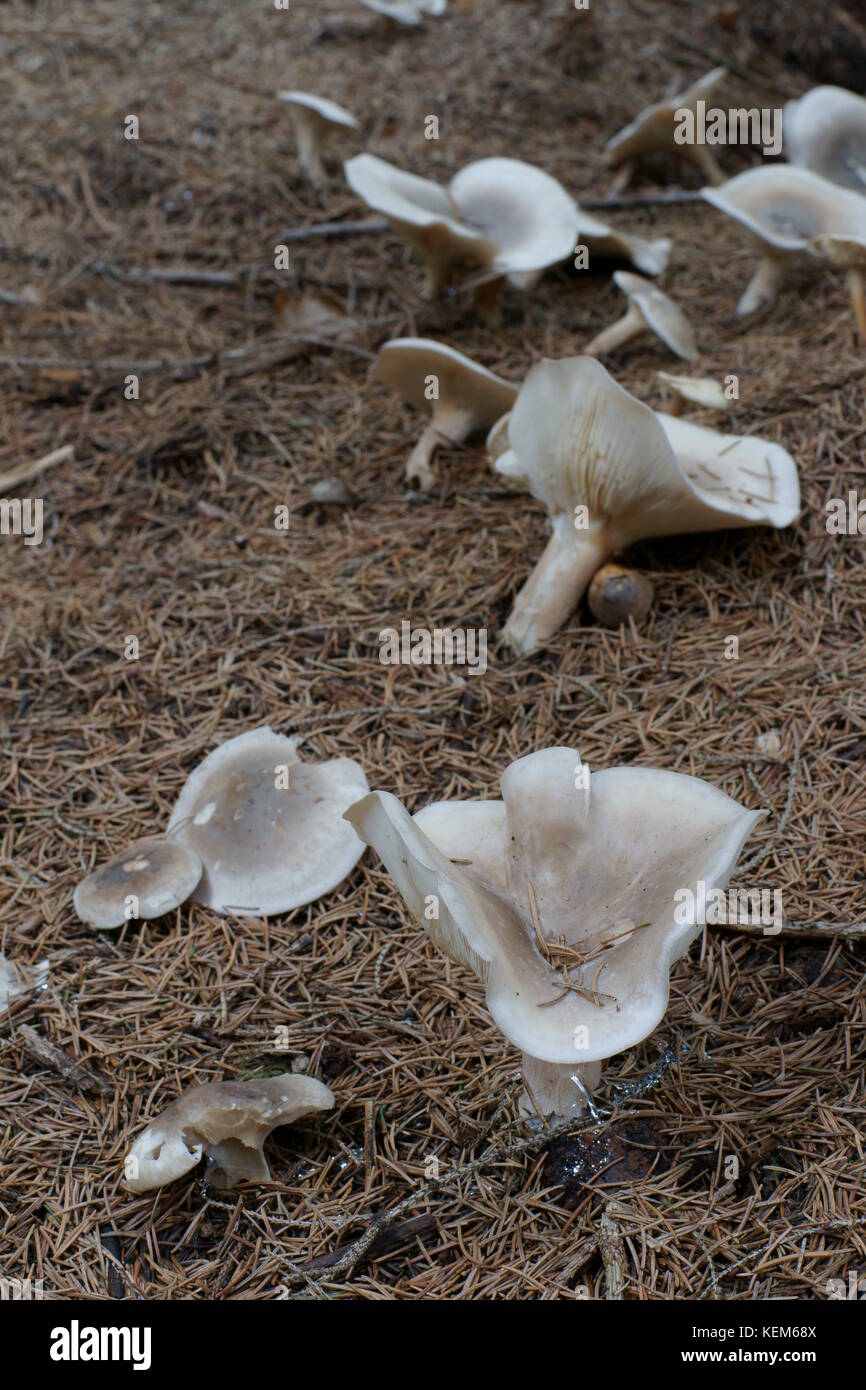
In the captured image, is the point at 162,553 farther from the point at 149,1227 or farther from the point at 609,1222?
the point at 609,1222

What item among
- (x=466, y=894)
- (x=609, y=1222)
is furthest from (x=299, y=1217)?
(x=466, y=894)

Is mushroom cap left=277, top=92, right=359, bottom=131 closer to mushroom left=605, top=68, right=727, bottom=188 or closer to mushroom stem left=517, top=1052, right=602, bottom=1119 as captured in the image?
mushroom left=605, top=68, right=727, bottom=188

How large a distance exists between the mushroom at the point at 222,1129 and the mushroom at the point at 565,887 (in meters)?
0.46

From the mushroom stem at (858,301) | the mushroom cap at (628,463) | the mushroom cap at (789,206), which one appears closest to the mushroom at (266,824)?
the mushroom cap at (628,463)

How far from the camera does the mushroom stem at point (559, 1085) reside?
227 cm

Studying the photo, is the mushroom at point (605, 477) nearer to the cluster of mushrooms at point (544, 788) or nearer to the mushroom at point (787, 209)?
the cluster of mushrooms at point (544, 788)

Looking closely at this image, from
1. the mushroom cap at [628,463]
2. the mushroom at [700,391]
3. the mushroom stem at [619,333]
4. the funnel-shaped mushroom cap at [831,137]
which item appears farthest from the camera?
the funnel-shaped mushroom cap at [831,137]

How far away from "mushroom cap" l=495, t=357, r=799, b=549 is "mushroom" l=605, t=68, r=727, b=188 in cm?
291

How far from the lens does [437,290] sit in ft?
17.5

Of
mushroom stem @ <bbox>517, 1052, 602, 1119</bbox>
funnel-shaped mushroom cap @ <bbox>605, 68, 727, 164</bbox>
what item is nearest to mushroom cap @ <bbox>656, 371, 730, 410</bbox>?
mushroom stem @ <bbox>517, 1052, 602, 1119</bbox>

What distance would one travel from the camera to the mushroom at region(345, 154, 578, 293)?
4723mm

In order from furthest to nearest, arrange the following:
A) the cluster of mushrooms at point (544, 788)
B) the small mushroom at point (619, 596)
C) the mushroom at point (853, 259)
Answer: the mushroom at point (853, 259), the small mushroom at point (619, 596), the cluster of mushrooms at point (544, 788)

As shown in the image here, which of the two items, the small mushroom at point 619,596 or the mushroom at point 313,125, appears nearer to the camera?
the small mushroom at point 619,596

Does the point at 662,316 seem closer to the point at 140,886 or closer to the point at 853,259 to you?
the point at 853,259
